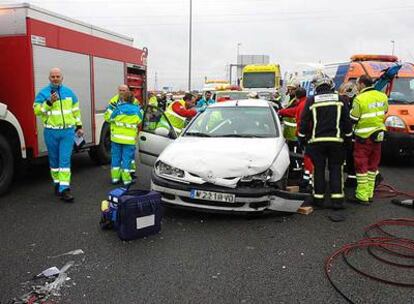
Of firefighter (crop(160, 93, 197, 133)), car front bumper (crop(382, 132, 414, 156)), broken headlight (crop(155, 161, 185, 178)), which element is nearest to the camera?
broken headlight (crop(155, 161, 185, 178))

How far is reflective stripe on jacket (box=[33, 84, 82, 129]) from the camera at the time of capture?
6039 millimetres

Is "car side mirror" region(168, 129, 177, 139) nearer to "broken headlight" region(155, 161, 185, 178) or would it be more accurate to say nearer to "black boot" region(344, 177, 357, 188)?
"broken headlight" region(155, 161, 185, 178)

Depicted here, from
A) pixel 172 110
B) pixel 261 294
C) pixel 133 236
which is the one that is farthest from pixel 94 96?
pixel 261 294

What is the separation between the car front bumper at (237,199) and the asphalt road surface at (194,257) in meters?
0.20

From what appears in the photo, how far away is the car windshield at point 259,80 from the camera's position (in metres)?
23.4

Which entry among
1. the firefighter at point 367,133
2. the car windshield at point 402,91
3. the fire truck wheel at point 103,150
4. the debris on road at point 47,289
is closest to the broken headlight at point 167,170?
the debris on road at point 47,289

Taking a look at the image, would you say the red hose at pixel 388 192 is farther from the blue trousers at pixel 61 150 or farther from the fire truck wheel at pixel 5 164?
the fire truck wheel at pixel 5 164

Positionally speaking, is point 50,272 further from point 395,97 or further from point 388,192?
point 395,97

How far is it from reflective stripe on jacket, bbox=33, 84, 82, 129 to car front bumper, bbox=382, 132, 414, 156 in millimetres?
5994

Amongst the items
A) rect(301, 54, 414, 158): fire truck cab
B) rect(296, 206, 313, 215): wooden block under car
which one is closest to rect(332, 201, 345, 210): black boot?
rect(296, 206, 313, 215): wooden block under car

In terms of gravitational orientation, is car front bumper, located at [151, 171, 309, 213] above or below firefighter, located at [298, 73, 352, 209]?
below

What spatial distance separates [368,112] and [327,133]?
2.88 ft

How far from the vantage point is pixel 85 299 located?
10.9 ft

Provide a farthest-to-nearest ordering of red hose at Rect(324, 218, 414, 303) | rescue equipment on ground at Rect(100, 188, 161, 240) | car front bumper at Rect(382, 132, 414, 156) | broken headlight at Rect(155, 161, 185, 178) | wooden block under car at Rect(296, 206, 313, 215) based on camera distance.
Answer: car front bumper at Rect(382, 132, 414, 156)
wooden block under car at Rect(296, 206, 313, 215)
broken headlight at Rect(155, 161, 185, 178)
rescue equipment on ground at Rect(100, 188, 161, 240)
red hose at Rect(324, 218, 414, 303)
